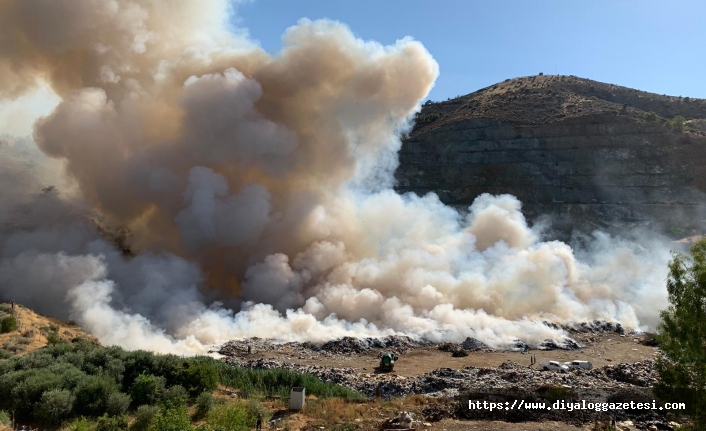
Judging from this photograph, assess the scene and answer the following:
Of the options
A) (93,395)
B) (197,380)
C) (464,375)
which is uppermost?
(464,375)

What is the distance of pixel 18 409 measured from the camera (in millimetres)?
16234

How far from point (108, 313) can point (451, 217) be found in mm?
49059

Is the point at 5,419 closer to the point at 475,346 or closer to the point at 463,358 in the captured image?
the point at 463,358

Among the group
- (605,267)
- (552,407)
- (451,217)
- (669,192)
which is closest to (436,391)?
(552,407)

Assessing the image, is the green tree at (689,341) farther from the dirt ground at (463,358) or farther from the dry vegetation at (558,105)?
the dry vegetation at (558,105)

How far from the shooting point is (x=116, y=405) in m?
16.8

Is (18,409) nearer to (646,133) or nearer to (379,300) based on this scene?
(379,300)

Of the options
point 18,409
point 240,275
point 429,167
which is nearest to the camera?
point 18,409

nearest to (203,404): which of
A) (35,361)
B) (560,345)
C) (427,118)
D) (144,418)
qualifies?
(144,418)

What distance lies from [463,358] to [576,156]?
6520cm

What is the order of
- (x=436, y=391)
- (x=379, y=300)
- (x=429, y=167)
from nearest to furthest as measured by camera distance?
(x=436, y=391) < (x=379, y=300) < (x=429, y=167)

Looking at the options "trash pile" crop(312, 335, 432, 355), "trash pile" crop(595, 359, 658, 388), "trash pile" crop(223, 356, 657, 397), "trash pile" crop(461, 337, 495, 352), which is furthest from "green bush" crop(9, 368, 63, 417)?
"trash pile" crop(461, 337, 495, 352)

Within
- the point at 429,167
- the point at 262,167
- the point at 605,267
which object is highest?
the point at 429,167

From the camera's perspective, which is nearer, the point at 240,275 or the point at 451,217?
the point at 240,275
